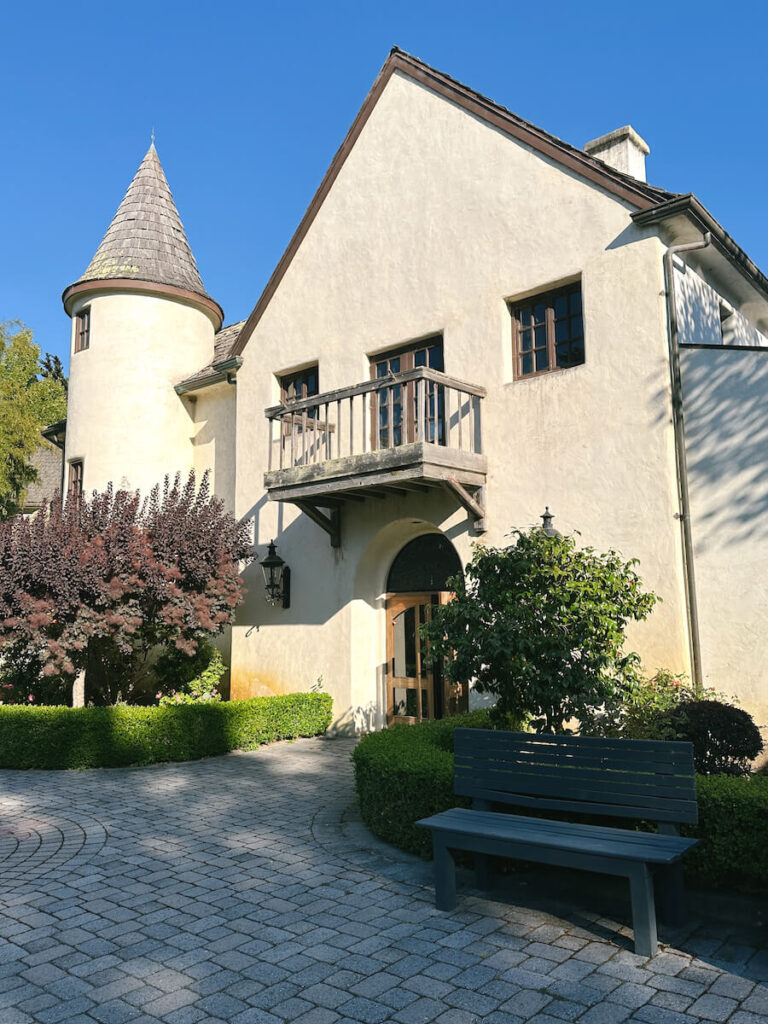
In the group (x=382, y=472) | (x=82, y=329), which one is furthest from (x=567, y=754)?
(x=82, y=329)

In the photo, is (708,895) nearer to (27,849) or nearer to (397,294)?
(27,849)

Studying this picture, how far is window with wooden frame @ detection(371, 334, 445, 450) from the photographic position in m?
11.6

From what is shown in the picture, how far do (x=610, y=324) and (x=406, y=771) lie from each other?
6501mm

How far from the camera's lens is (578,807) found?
5.15 metres

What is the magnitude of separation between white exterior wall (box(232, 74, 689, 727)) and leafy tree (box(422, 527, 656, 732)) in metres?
2.29

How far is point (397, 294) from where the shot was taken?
12.5 meters

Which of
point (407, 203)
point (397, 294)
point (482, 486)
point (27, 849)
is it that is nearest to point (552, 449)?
point (482, 486)

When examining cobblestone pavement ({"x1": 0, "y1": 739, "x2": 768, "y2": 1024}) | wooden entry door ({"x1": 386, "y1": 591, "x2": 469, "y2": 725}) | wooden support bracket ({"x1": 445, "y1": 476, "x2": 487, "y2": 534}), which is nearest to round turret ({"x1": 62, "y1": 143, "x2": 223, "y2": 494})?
wooden entry door ({"x1": 386, "y1": 591, "x2": 469, "y2": 725})

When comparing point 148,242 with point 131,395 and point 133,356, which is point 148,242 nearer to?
point 133,356

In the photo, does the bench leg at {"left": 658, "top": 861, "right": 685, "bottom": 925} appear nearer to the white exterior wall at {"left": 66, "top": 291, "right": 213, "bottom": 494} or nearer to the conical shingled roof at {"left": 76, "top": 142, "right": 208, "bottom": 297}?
the white exterior wall at {"left": 66, "top": 291, "right": 213, "bottom": 494}

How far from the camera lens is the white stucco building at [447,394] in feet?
30.1

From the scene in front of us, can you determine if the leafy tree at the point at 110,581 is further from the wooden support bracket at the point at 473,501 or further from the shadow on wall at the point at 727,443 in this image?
the shadow on wall at the point at 727,443

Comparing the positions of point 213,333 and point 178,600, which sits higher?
point 213,333

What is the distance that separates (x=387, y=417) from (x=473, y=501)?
94.1 inches
